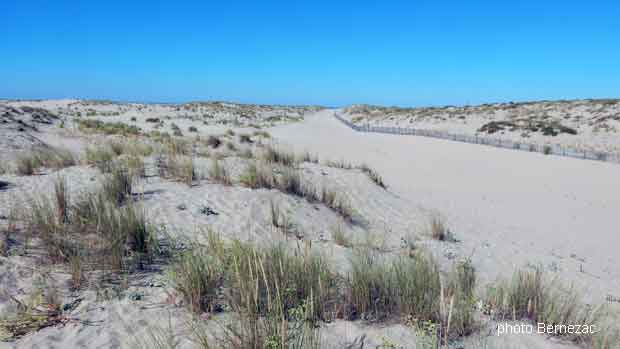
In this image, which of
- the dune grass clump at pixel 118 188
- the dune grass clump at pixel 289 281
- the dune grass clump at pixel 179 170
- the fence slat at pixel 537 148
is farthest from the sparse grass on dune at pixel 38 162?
the fence slat at pixel 537 148

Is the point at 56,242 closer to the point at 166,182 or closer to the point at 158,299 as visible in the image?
the point at 158,299

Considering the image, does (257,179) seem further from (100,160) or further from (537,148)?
(537,148)

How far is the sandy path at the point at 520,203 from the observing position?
7070mm

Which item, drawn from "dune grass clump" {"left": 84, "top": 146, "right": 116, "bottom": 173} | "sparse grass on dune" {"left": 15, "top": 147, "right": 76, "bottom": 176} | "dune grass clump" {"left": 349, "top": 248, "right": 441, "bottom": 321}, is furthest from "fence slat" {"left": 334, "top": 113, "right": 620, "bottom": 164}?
"sparse grass on dune" {"left": 15, "top": 147, "right": 76, "bottom": 176}

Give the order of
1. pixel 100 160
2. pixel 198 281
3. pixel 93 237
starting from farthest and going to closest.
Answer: pixel 100 160 < pixel 93 237 < pixel 198 281

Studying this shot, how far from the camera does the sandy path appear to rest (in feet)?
23.2

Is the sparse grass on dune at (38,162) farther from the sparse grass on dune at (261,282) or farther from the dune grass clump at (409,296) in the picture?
the dune grass clump at (409,296)

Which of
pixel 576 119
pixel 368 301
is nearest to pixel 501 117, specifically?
pixel 576 119

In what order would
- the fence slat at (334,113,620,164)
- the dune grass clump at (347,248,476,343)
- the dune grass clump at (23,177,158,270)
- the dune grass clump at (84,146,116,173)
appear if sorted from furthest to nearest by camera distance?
the fence slat at (334,113,620,164), the dune grass clump at (84,146,116,173), the dune grass clump at (23,177,158,270), the dune grass clump at (347,248,476,343)

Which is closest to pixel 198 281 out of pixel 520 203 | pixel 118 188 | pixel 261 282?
pixel 261 282

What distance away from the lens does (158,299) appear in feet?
11.7

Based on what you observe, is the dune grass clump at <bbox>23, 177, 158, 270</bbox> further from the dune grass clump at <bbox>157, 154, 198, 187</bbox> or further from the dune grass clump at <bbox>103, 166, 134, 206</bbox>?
the dune grass clump at <bbox>157, 154, 198, 187</bbox>

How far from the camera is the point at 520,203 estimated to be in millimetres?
12523

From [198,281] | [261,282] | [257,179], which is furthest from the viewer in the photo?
[257,179]
